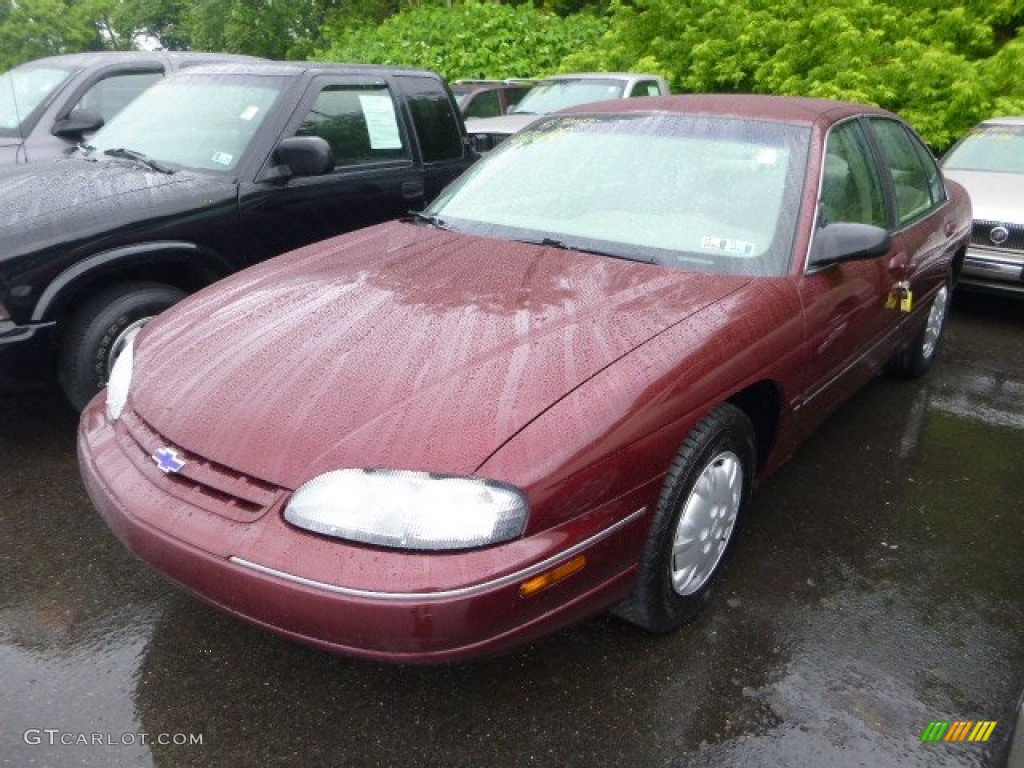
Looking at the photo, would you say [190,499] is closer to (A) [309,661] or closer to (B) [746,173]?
(A) [309,661]

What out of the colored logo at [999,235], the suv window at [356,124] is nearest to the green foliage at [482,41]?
the colored logo at [999,235]

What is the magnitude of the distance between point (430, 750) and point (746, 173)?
2.22 m

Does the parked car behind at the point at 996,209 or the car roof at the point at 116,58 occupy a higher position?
the car roof at the point at 116,58

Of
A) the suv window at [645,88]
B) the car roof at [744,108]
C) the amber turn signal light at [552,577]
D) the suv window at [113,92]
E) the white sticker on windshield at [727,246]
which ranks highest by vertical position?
the car roof at [744,108]

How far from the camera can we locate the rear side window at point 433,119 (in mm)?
5141

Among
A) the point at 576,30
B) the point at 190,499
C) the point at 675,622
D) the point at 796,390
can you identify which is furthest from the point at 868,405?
the point at 576,30

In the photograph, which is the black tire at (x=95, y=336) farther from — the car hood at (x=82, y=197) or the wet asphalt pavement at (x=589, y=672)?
the wet asphalt pavement at (x=589, y=672)

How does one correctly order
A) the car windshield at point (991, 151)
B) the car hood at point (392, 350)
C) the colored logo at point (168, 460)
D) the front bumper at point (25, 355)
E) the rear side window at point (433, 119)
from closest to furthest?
1. the car hood at point (392, 350)
2. the colored logo at point (168, 460)
3. the front bumper at point (25, 355)
4. the rear side window at point (433, 119)
5. the car windshield at point (991, 151)

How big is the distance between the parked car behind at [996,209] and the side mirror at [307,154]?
181 inches

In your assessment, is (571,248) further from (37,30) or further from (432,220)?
(37,30)

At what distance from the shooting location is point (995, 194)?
6199mm

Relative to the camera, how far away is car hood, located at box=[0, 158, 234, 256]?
3.40 metres

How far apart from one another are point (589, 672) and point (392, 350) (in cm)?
110

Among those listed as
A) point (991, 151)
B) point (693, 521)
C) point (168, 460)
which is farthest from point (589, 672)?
point (991, 151)
